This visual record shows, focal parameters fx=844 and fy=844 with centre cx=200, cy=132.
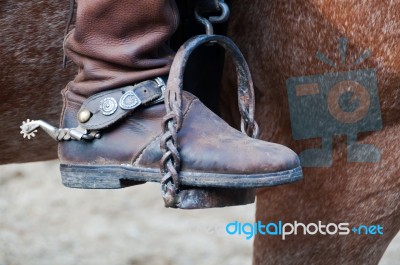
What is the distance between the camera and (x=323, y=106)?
189cm

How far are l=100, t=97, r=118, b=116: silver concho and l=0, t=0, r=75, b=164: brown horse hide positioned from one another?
1.38 ft

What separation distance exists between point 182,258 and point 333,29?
207cm

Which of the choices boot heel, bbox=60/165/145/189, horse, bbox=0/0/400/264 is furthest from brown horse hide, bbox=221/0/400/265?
boot heel, bbox=60/165/145/189

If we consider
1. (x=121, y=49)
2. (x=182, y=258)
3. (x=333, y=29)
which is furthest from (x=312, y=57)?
(x=182, y=258)

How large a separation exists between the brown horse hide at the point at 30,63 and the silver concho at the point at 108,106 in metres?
0.42

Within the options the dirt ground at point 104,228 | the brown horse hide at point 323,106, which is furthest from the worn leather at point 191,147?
the dirt ground at point 104,228

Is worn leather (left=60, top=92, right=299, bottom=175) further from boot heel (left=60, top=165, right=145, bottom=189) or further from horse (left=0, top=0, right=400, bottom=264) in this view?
horse (left=0, top=0, right=400, bottom=264)

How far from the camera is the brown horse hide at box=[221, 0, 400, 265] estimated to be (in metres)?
1.75

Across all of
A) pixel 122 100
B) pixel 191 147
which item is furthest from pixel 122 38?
pixel 191 147

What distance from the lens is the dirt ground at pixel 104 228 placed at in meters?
3.66

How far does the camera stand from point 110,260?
3664 millimetres

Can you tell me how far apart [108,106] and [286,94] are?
0.54m

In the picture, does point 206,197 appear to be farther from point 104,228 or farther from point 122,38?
point 104,228

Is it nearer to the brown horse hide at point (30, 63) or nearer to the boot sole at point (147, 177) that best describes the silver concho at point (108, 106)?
the boot sole at point (147, 177)
